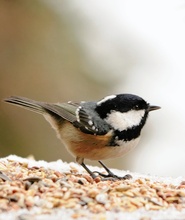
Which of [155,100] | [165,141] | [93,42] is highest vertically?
[93,42]

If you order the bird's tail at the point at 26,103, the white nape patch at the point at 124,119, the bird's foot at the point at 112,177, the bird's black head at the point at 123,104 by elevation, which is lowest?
the bird's foot at the point at 112,177

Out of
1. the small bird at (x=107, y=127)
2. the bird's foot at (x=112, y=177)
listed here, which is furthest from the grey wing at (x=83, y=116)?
the bird's foot at (x=112, y=177)

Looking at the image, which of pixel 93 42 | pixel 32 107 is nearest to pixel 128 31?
pixel 93 42

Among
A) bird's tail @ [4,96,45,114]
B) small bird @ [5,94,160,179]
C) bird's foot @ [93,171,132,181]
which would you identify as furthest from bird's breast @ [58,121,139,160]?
bird's tail @ [4,96,45,114]

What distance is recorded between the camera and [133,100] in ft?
8.35

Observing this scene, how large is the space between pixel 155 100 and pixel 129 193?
3809 mm

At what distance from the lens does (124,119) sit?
2562 millimetres

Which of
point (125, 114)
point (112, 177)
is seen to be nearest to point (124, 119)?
point (125, 114)

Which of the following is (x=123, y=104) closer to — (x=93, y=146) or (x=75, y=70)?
(x=93, y=146)

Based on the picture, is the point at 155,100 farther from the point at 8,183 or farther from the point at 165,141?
the point at 8,183

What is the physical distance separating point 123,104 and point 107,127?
0.46 feet

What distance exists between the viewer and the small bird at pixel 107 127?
8.40 feet

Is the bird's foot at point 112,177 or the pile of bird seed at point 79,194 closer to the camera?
the pile of bird seed at point 79,194

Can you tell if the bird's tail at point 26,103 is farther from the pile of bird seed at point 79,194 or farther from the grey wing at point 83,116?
the pile of bird seed at point 79,194
